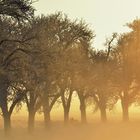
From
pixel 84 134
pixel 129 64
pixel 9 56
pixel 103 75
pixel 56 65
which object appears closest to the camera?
pixel 9 56

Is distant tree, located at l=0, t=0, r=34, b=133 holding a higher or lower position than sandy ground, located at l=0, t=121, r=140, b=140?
higher

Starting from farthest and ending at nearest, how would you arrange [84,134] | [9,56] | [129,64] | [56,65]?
[129,64] < [56,65] < [84,134] < [9,56]

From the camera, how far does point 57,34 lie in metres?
58.2

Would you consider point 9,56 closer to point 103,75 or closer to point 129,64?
point 103,75

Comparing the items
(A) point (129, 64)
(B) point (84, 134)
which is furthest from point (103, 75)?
(B) point (84, 134)

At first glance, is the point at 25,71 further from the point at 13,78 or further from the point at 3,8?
the point at 3,8

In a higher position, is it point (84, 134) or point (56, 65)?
point (56, 65)

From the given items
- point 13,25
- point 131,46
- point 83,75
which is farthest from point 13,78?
point 131,46

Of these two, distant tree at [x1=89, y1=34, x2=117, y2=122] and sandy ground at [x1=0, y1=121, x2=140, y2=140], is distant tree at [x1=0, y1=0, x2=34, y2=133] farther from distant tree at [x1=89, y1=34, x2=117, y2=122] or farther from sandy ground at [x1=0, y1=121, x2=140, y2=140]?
distant tree at [x1=89, y1=34, x2=117, y2=122]

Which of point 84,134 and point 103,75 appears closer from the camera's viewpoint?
point 84,134

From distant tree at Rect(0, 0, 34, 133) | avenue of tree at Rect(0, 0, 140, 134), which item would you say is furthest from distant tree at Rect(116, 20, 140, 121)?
distant tree at Rect(0, 0, 34, 133)

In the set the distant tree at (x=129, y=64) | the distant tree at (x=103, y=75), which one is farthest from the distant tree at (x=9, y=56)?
the distant tree at (x=129, y=64)

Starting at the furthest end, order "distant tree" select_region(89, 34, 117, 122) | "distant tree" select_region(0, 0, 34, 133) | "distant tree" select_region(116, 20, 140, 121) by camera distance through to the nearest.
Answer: "distant tree" select_region(116, 20, 140, 121) → "distant tree" select_region(89, 34, 117, 122) → "distant tree" select_region(0, 0, 34, 133)

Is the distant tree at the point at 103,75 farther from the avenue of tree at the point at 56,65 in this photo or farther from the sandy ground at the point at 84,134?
the sandy ground at the point at 84,134
